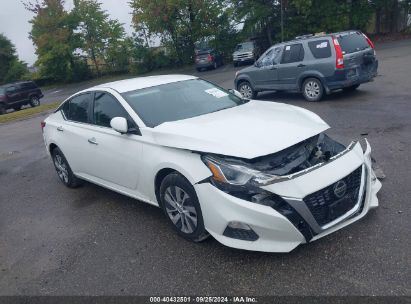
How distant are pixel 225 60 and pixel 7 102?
718 inches

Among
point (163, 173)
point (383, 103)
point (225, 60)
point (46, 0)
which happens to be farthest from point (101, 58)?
point (163, 173)

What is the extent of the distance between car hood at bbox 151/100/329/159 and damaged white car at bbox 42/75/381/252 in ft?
0.03

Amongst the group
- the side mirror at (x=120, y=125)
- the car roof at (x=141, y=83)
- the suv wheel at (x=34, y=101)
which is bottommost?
the suv wheel at (x=34, y=101)

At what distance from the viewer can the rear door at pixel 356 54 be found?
972 centimetres

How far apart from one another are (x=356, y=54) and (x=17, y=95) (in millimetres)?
19871

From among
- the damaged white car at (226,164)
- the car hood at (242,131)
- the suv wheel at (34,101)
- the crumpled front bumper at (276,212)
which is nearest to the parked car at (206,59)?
the suv wheel at (34,101)

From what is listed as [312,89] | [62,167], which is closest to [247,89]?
[312,89]

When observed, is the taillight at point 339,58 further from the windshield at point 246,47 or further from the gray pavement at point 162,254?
the windshield at point 246,47

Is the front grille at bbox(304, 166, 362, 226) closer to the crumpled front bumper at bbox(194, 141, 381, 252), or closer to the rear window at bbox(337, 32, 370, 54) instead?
the crumpled front bumper at bbox(194, 141, 381, 252)

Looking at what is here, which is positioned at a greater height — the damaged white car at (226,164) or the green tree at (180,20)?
the green tree at (180,20)

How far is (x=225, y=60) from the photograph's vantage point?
3397 cm

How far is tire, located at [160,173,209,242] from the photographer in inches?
151

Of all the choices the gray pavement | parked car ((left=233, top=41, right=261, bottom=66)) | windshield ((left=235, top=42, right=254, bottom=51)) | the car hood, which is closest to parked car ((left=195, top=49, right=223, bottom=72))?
parked car ((left=233, top=41, right=261, bottom=66))

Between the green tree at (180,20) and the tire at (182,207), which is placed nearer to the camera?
the tire at (182,207)
